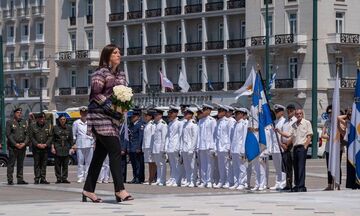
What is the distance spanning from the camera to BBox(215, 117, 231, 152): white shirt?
2588 centimetres

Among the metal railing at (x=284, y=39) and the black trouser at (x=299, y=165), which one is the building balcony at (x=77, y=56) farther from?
the black trouser at (x=299, y=165)

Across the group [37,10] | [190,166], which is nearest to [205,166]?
[190,166]

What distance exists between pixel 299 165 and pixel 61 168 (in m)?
7.34

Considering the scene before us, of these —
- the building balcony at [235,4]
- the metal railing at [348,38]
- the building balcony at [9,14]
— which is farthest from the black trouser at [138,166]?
the building balcony at [9,14]

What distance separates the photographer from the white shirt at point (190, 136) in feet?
88.3

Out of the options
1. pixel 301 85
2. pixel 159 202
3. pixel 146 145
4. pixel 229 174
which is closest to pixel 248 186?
pixel 229 174

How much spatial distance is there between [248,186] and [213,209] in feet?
28.2

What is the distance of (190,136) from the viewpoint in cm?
2694

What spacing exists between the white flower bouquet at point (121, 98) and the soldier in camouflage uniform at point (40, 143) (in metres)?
11.0

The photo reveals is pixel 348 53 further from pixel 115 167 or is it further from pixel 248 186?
pixel 115 167

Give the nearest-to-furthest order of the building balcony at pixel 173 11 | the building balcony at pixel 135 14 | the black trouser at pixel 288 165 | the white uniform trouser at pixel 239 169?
the black trouser at pixel 288 165, the white uniform trouser at pixel 239 169, the building balcony at pixel 173 11, the building balcony at pixel 135 14

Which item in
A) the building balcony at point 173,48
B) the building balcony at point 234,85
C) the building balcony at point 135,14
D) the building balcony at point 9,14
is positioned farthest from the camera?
the building balcony at point 9,14

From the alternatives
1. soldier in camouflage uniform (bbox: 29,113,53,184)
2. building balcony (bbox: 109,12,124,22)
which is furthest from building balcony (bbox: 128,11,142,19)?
soldier in camouflage uniform (bbox: 29,113,53,184)

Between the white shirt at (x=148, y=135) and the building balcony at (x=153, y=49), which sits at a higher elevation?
the building balcony at (x=153, y=49)
